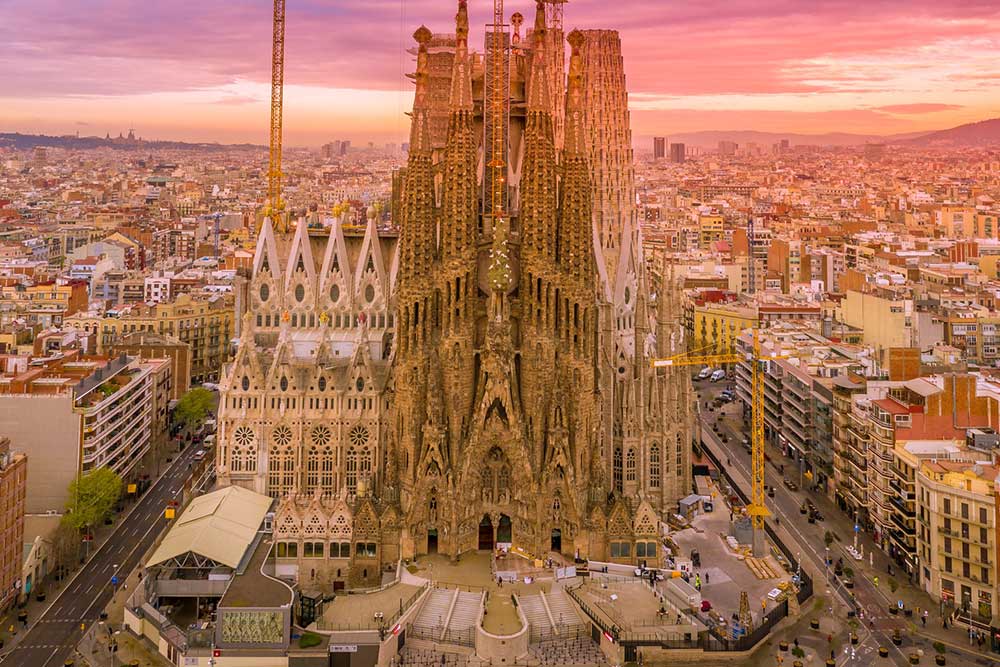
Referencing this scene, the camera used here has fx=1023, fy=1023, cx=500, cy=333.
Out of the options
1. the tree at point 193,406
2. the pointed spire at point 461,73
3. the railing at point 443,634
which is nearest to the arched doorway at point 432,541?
the railing at point 443,634

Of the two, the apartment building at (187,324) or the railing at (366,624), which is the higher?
the apartment building at (187,324)

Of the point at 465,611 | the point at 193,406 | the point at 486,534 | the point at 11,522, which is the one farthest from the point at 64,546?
the point at 193,406

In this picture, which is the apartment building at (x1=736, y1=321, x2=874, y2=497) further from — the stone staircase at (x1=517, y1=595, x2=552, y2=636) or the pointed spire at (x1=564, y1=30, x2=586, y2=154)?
the stone staircase at (x1=517, y1=595, x2=552, y2=636)

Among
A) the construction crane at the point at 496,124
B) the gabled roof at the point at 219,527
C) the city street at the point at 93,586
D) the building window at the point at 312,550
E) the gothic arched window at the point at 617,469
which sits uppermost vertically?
the construction crane at the point at 496,124

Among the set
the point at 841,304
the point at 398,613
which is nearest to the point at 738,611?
the point at 398,613

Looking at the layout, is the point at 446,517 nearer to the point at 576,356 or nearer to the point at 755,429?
the point at 576,356

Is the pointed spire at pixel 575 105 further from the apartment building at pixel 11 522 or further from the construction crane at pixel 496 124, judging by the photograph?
the apartment building at pixel 11 522

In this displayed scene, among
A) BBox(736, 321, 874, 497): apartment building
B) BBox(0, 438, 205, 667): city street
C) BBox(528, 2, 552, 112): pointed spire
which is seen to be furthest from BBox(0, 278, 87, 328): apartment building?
BBox(736, 321, 874, 497): apartment building
